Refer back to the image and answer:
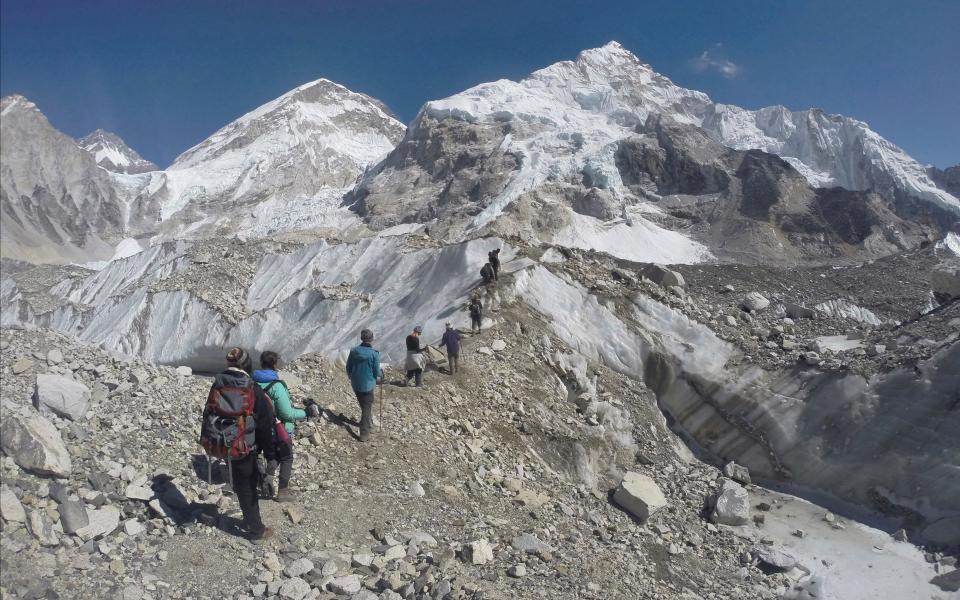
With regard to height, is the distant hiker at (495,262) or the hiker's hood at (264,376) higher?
the distant hiker at (495,262)

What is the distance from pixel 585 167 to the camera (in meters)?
74.4

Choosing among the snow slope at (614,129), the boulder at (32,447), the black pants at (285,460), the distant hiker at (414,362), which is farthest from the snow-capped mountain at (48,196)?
the black pants at (285,460)

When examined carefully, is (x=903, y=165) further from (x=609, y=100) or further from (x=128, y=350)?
(x=128, y=350)

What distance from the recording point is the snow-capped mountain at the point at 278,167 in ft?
309

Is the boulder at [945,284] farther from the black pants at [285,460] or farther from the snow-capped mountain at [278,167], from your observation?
the snow-capped mountain at [278,167]

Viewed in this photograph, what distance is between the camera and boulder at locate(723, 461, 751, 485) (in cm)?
1152

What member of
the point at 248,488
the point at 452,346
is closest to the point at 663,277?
the point at 452,346

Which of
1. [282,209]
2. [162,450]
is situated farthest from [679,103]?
[162,450]

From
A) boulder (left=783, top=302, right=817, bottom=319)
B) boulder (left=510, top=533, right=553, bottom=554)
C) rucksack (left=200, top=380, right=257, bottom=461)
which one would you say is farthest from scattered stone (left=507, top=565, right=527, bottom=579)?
boulder (left=783, top=302, right=817, bottom=319)

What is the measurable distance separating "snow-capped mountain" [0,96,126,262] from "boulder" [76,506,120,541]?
299ft

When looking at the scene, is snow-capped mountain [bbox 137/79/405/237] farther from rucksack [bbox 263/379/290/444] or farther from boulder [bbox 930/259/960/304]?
rucksack [bbox 263/379/290/444]

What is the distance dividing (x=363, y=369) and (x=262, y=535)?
2495 mm

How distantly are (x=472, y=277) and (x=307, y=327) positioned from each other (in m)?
8.19

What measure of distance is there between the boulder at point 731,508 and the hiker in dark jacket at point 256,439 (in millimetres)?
7547
